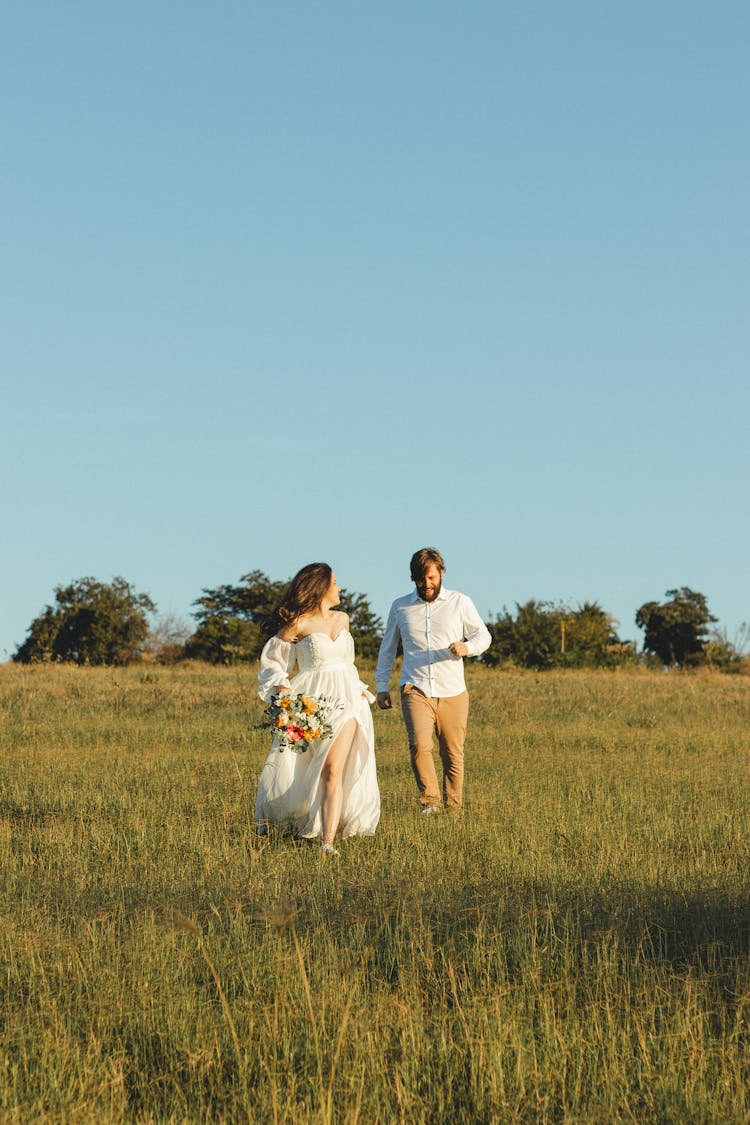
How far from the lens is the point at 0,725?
21.2 m

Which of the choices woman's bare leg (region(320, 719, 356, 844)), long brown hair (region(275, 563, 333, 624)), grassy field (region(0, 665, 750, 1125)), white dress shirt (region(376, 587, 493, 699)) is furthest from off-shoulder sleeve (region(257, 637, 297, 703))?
white dress shirt (region(376, 587, 493, 699))

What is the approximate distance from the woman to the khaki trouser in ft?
4.79

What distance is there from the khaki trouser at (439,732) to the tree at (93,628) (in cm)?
4107

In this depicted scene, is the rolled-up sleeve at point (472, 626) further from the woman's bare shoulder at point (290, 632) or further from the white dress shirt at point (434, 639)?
the woman's bare shoulder at point (290, 632)

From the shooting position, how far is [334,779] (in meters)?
10.3

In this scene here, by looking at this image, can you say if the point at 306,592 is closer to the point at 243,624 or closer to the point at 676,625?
the point at 243,624

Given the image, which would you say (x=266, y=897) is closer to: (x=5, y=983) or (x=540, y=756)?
(x=5, y=983)

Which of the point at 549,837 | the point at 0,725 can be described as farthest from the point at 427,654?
the point at 0,725

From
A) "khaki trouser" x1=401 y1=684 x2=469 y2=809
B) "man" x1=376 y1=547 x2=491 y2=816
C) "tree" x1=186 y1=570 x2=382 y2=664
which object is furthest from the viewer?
"tree" x1=186 y1=570 x2=382 y2=664

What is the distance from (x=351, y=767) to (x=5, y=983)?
5.11 metres

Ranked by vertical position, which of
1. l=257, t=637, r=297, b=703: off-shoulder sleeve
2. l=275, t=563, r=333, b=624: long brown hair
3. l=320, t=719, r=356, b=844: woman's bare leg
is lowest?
l=320, t=719, r=356, b=844: woman's bare leg

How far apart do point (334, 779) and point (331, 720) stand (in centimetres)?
54

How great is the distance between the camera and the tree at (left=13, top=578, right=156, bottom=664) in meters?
52.9

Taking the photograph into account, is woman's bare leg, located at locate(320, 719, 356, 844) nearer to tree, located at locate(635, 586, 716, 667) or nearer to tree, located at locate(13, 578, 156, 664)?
tree, located at locate(13, 578, 156, 664)
